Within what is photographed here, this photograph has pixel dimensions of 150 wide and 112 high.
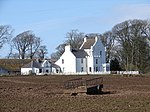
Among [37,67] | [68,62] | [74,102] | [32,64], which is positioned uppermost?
[68,62]

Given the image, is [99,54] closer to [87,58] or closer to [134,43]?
[87,58]

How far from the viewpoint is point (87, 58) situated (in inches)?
3971

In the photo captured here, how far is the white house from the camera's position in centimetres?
9925

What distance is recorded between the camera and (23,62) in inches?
4345

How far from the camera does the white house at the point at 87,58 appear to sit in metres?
99.2

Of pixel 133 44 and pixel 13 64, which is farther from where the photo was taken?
pixel 13 64

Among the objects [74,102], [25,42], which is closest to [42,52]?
[25,42]

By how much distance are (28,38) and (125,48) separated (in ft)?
111

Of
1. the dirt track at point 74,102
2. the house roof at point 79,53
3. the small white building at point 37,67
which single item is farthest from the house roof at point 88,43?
the dirt track at point 74,102

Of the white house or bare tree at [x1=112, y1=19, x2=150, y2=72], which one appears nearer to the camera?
bare tree at [x1=112, y1=19, x2=150, y2=72]

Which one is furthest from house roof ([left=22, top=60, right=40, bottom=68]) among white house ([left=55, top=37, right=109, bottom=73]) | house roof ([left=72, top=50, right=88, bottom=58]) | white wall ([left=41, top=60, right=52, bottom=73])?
house roof ([left=72, top=50, right=88, bottom=58])

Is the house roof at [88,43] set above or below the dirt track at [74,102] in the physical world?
above

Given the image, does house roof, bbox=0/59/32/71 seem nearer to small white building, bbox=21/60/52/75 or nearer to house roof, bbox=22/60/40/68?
small white building, bbox=21/60/52/75

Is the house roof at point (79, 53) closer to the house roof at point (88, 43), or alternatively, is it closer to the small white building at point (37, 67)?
the house roof at point (88, 43)
